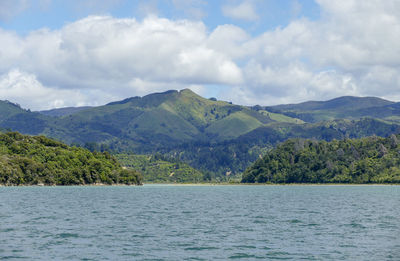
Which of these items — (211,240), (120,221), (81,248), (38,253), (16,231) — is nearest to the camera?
(38,253)

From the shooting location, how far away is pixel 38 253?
6281 cm

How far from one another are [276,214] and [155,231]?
42263 mm

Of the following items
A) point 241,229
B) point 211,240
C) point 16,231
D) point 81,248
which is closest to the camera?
point 81,248

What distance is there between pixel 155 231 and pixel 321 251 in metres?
30.2

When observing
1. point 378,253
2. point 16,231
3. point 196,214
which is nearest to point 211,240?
point 378,253

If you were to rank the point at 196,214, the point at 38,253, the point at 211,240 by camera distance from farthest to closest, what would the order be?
the point at 196,214 → the point at 211,240 → the point at 38,253

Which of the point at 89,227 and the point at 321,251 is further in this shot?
the point at 89,227

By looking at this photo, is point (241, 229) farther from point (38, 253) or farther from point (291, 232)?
point (38, 253)

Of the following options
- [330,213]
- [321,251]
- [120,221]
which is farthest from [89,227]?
[330,213]

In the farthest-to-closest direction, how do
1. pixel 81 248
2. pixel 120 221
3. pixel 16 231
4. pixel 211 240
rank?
pixel 120 221
pixel 16 231
pixel 211 240
pixel 81 248

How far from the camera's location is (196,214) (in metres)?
120

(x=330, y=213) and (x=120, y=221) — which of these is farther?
(x=330, y=213)

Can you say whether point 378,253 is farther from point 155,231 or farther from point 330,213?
point 330,213

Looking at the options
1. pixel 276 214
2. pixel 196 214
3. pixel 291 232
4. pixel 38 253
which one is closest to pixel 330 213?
pixel 276 214
